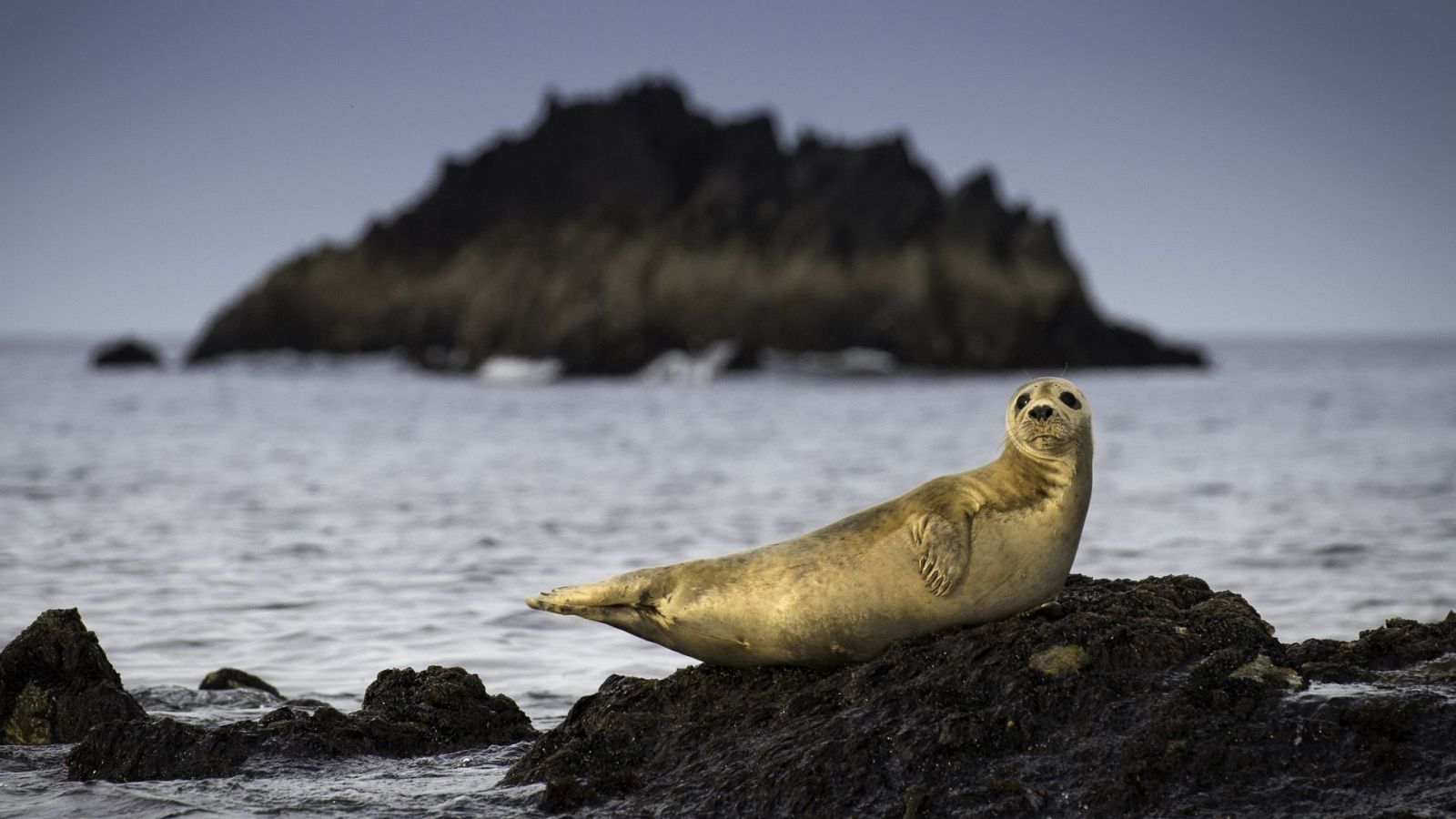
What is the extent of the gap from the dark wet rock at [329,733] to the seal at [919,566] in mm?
1218

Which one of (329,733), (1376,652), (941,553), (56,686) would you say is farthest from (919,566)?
(56,686)

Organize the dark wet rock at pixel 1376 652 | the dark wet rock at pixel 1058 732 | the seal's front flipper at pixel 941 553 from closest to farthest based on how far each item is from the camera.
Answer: the dark wet rock at pixel 1058 732 → the dark wet rock at pixel 1376 652 → the seal's front flipper at pixel 941 553

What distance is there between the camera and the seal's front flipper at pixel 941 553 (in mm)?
6098

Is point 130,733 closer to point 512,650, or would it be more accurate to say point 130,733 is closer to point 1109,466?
point 512,650

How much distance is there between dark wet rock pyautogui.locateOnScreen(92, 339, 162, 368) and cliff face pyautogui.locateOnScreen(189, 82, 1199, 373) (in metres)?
4.45

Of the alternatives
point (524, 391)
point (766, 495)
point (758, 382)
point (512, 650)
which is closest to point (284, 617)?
point (512, 650)

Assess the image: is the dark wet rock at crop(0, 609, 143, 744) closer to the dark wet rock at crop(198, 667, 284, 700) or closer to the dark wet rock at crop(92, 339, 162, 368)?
the dark wet rock at crop(198, 667, 284, 700)

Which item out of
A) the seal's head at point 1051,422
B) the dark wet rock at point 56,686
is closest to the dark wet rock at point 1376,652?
the seal's head at point 1051,422

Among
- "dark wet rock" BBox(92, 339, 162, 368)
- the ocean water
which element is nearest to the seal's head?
the ocean water

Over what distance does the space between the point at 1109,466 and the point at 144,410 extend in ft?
100

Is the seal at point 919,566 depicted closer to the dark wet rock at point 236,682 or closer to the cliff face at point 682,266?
the dark wet rock at point 236,682

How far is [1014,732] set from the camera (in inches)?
223

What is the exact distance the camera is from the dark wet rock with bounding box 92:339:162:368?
87.5 meters

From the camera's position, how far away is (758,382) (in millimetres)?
A: 66062
